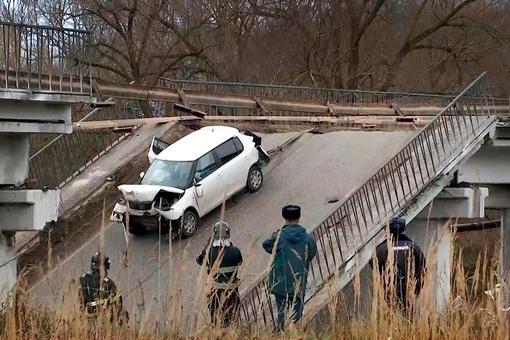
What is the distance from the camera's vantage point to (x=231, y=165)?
1711 cm

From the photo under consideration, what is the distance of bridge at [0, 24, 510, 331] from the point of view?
12305 millimetres

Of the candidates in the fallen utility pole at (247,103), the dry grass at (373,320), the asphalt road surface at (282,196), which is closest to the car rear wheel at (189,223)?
the asphalt road surface at (282,196)

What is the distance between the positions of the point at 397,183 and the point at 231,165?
3.54m

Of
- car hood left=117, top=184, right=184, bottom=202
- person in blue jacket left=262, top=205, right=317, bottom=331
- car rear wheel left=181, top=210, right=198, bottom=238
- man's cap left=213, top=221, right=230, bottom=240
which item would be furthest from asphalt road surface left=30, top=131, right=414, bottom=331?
person in blue jacket left=262, top=205, right=317, bottom=331

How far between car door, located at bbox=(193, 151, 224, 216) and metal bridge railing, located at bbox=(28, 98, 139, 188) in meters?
4.22

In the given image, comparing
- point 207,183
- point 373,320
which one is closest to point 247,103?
point 207,183

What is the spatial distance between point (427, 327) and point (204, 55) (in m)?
28.5

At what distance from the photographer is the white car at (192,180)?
15.8 meters

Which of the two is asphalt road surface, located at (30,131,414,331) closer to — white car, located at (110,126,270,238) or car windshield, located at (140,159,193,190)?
white car, located at (110,126,270,238)

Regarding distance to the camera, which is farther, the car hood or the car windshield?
the car windshield

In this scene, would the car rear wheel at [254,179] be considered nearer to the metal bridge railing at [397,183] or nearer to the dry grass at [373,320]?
the metal bridge railing at [397,183]

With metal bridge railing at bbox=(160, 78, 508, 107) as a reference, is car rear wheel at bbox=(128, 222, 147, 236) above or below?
below

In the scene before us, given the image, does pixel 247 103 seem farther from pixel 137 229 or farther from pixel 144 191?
pixel 144 191

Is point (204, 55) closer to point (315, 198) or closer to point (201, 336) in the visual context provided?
point (315, 198)
